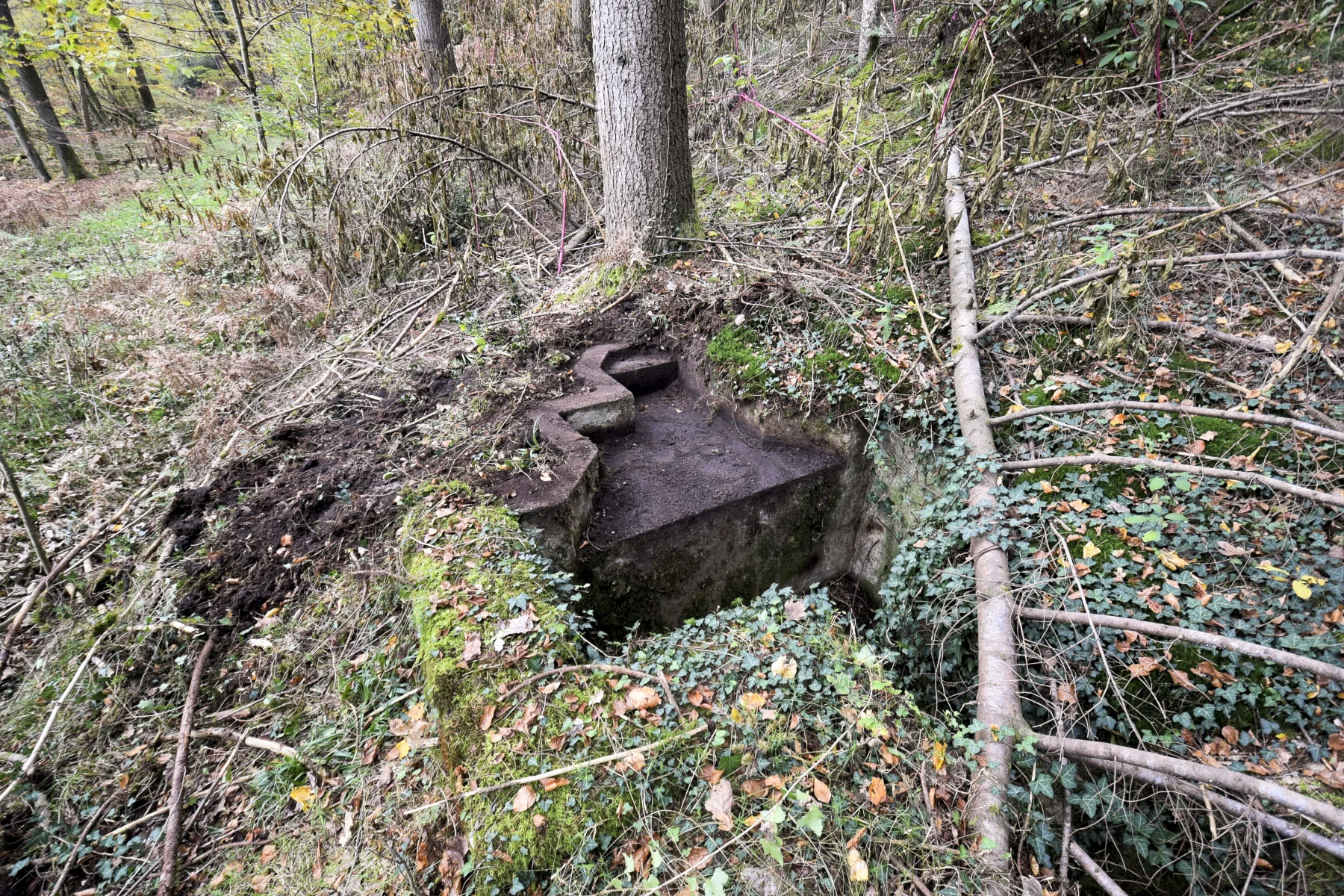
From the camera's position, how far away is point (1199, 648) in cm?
238

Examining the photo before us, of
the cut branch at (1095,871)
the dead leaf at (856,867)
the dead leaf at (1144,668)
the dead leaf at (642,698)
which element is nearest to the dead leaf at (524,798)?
the dead leaf at (642,698)

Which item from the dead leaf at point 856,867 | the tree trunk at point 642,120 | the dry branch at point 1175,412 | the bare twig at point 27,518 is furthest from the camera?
the tree trunk at point 642,120

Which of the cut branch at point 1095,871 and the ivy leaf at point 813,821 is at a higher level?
the ivy leaf at point 813,821

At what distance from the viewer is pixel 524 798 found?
2000 millimetres

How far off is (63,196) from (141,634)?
1247 cm

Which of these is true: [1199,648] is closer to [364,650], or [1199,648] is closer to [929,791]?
[929,791]

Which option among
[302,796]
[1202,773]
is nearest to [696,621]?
[302,796]

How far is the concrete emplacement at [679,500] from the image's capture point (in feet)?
11.3

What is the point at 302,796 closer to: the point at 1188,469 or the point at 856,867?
the point at 856,867

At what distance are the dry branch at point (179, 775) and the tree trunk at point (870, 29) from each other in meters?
8.84

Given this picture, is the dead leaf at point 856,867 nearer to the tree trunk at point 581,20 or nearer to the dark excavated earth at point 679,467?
the dark excavated earth at point 679,467

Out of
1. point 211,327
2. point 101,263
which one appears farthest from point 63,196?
point 211,327

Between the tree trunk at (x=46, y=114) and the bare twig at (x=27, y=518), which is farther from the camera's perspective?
the tree trunk at (x=46, y=114)

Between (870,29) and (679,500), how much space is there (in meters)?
6.91
